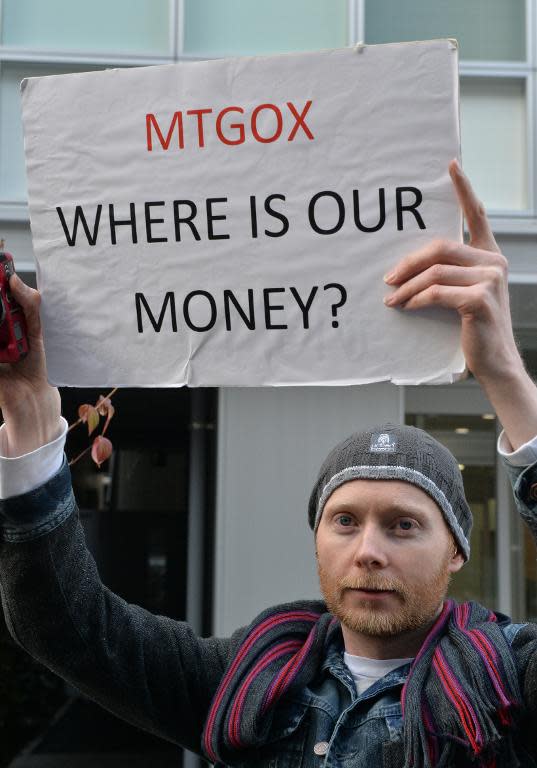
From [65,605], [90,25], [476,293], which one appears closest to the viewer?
[476,293]

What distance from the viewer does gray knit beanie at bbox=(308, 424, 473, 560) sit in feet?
6.81

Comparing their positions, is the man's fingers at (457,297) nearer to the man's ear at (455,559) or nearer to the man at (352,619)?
the man at (352,619)

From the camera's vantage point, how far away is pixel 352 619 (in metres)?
1.98

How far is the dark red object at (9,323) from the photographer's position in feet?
6.77

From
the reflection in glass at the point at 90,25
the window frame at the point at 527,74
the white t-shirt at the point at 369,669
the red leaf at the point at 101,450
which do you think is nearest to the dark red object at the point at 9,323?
the white t-shirt at the point at 369,669

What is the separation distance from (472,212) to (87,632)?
3.49ft

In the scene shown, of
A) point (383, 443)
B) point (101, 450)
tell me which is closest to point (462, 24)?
point (101, 450)

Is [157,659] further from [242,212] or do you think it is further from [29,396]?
[242,212]

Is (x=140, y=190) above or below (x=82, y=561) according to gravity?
above

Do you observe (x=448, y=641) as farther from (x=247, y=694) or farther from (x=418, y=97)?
(x=418, y=97)

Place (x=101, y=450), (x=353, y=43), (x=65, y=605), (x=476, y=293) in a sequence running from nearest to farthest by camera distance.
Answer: (x=476, y=293) < (x=65, y=605) < (x=101, y=450) < (x=353, y=43)

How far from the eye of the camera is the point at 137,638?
7.22 feet

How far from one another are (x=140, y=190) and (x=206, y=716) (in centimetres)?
106

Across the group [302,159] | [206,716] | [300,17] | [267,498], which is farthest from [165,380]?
[300,17]
